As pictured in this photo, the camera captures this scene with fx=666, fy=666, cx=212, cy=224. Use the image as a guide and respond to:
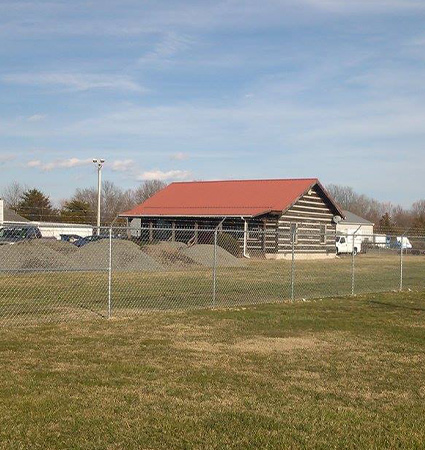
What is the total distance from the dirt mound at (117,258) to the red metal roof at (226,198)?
13045 mm

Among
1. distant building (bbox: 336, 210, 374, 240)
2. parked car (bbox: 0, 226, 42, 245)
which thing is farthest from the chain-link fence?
distant building (bbox: 336, 210, 374, 240)

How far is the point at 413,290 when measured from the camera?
71.6 ft

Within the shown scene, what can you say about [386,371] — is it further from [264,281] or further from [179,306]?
[264,281]

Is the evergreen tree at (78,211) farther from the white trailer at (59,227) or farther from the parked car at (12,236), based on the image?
the parked car at (12,236)

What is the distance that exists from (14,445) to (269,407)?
2639 millimetres

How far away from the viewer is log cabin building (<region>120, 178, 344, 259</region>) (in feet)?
130

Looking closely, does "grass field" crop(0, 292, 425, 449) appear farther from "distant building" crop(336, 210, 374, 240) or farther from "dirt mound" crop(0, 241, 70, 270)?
"distant building" crop(336, 210, 374, 240)

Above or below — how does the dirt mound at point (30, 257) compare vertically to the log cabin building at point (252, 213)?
below

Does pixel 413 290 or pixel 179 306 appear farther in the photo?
pixel 413 290

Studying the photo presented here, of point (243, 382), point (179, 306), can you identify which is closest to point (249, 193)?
point (179, 306)

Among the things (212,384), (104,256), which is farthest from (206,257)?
(212,384)

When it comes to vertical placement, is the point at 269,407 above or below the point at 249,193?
below

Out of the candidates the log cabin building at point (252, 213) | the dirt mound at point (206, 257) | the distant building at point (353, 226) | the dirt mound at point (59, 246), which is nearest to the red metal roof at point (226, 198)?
the log cabin building at point (252, 213)

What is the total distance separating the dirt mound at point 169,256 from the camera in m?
28.2
